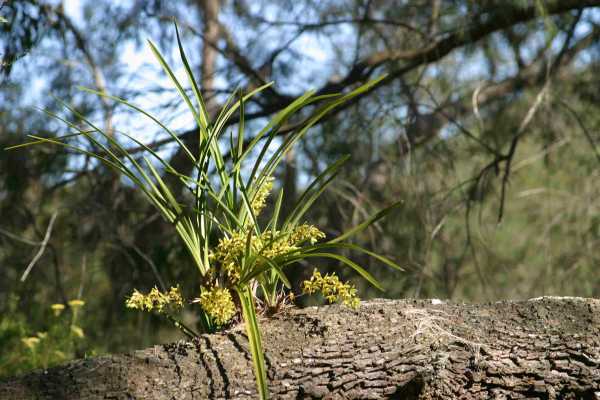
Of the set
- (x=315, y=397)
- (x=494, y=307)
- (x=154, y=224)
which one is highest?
(x=154, y=224)

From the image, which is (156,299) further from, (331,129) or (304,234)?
(331,129)

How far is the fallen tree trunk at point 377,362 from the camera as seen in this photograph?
1867 millimetres

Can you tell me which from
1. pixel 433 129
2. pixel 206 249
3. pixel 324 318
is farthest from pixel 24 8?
pixel 433 129

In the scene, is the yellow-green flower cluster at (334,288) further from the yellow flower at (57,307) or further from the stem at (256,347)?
the yellow flower at (57,307)

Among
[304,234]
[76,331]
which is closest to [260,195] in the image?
[304,234]

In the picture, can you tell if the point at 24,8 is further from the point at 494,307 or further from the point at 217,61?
the point at 217,61

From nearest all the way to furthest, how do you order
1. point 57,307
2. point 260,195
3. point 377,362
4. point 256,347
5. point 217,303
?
1. point 256,347
2. point 377,362
3. point 217,303
4. point 260,195
5. point 57,307

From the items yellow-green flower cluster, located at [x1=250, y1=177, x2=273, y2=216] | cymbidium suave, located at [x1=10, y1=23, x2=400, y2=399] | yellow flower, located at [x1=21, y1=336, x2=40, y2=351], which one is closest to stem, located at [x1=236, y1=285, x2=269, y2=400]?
cymbidium suave, located at [x1=10, y1=23, x2=400, y2=399]

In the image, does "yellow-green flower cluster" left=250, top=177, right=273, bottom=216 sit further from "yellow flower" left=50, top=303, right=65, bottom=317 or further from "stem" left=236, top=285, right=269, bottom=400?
"yellow flower" left=50, top=303, right=65, bottom=317

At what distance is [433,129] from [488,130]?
870 mm

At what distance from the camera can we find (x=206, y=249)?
218 centimetres

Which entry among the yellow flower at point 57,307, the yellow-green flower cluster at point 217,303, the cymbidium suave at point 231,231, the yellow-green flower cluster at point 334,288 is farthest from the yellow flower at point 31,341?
the yellow-green flower cluster at point 334,288

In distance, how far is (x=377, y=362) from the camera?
6.26ft

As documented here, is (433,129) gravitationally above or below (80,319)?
above
